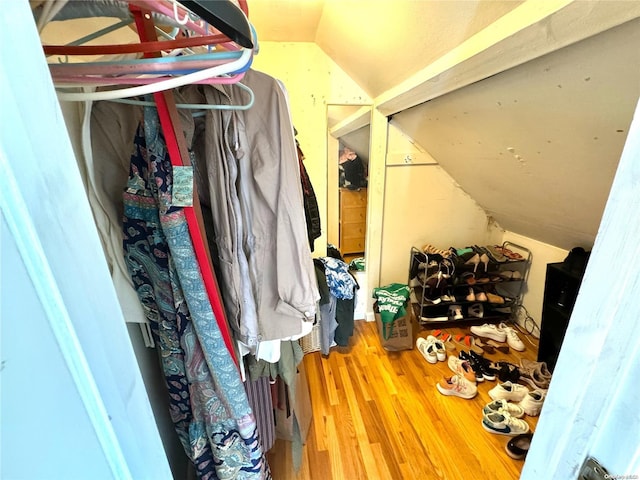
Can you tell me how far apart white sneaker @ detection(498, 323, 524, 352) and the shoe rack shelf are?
0.14 m

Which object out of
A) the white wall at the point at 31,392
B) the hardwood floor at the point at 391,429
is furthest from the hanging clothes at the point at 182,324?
the hardwood floor at the point at 391,429

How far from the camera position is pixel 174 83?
0.42 m

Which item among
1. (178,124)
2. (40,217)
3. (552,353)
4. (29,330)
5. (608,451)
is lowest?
(552,353)

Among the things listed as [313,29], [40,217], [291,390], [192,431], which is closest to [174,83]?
[40,217]

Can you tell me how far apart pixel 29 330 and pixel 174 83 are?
1.22 ft

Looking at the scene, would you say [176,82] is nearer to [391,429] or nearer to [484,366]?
[391,429]

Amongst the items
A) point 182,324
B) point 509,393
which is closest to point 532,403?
point 509,393

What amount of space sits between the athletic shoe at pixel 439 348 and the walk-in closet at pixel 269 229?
0.04 metres

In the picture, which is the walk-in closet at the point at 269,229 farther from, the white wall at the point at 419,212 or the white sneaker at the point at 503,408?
the white wall at the point at 419,212

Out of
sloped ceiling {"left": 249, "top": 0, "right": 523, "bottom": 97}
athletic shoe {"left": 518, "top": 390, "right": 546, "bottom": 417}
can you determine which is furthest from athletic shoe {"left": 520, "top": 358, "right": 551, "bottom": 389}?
sloped ceiling {"left": 249, "top": 0, "right": 523, "bottom": 97}

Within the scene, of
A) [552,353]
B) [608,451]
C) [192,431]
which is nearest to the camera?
[608,451]

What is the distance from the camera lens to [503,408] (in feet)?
5.04

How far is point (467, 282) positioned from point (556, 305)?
59cm

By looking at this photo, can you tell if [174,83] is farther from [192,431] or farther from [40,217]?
[192,431]
